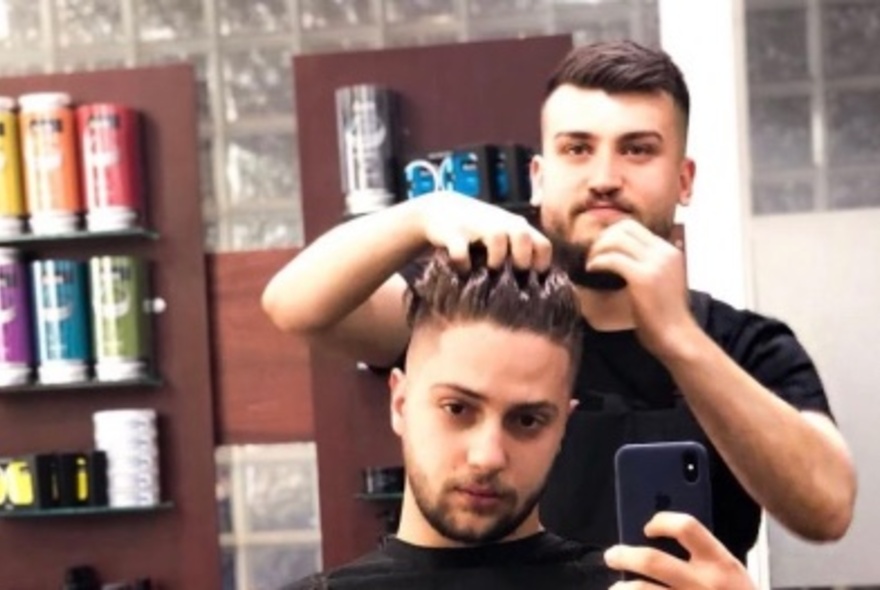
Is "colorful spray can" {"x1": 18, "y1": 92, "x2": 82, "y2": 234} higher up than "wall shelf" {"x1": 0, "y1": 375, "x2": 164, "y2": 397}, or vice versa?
"colorful spray can" {"x1": 18, "y1": 92, "x2": 82, "y2": 234}

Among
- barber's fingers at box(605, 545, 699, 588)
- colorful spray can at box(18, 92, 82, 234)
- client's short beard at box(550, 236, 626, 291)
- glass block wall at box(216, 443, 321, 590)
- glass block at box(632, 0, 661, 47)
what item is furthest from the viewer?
glass block wall at box(216, 443, 321, 590)

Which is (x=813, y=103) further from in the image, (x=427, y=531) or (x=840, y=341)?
(x=427, y=531)

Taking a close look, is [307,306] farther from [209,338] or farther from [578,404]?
[209,338]

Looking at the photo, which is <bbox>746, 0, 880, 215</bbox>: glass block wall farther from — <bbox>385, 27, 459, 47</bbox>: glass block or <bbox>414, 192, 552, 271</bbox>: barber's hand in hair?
<bbox>414, 192, 552, 271</bbox>: barber's hand in hair

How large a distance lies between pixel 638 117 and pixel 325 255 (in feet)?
1.29

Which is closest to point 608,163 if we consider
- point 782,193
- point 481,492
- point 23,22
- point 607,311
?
point 607,311

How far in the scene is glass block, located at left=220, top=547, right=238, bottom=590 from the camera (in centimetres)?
254

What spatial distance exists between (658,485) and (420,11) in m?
1.81

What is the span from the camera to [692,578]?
2.83 ft

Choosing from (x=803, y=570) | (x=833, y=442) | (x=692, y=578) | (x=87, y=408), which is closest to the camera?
(x=692, y=578)

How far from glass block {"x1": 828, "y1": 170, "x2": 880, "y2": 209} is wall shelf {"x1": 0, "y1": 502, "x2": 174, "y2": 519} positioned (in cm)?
144

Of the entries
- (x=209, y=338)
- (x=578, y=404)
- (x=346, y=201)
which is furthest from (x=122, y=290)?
(x=578, y=404)

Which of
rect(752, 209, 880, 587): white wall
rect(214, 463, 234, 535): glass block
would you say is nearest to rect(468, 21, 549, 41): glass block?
rect(752, 209, 880, 587): white wall

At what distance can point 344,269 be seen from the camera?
1.05 m
